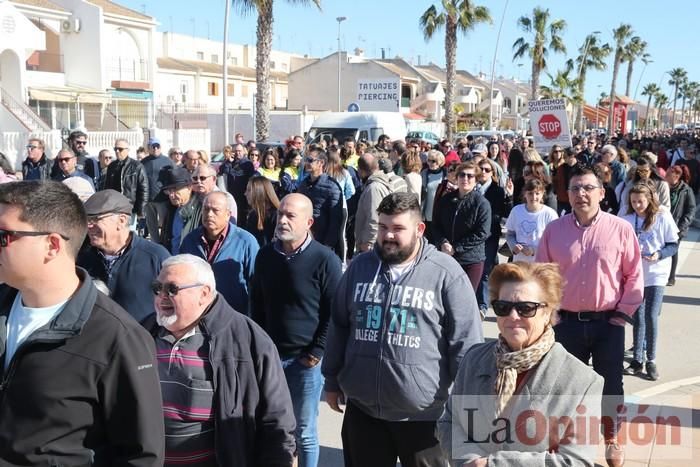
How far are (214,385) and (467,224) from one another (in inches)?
182

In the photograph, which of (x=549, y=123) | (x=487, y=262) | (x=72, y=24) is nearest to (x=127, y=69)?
(x=72, y=24)

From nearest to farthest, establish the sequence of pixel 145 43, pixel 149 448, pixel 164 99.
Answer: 1. pixel 149 448
2. pixel 145 43
3. pixel 164 99

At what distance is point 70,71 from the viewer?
37.5 meters

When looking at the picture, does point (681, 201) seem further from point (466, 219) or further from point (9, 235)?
point (9, 235)

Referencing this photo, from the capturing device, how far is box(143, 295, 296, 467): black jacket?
2977 mm

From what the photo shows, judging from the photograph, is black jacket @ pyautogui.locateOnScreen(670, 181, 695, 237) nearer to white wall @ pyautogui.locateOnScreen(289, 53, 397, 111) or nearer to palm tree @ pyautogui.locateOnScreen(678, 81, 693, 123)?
white wall @ pyautogui.locateOnScreen(289, 53, 397, 111)

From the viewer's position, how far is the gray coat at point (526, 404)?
259 cm

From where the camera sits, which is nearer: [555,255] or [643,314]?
[555,255]

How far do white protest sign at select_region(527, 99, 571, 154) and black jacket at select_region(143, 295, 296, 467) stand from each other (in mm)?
12442

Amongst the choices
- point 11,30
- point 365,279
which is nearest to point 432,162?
point 365,279

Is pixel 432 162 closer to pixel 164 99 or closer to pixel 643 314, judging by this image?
pixel 643 314

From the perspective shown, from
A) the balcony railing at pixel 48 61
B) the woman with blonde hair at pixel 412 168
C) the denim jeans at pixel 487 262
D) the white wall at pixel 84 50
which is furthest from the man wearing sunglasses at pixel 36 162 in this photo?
the balcony railing at pixel 48 61

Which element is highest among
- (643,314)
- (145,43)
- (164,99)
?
(145,43)

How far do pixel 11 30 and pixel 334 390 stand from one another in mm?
31768
